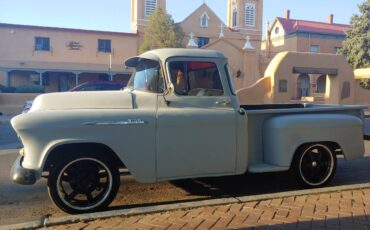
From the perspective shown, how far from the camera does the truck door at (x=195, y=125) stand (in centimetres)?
532

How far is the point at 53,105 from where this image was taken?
523 cm

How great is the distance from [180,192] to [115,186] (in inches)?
51.7

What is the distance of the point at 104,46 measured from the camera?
1572 inches

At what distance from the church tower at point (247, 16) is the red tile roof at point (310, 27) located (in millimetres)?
6948

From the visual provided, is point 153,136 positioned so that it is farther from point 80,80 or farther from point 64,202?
point 80,80

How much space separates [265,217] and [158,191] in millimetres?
2041

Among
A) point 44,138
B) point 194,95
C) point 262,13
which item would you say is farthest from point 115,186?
point 262,13

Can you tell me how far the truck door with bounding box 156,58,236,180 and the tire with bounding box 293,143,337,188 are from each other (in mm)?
1170

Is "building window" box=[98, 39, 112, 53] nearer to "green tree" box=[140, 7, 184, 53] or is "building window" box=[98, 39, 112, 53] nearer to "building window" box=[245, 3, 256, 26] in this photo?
"green tree" box=[140, 7, 184, 53]

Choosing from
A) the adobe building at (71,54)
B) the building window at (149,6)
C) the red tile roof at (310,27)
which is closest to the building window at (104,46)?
the adobe building at (71,54)

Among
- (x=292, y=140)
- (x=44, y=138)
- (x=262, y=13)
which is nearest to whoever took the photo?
(x=44, y=138)

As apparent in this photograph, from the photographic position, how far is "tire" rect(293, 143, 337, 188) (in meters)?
6.20

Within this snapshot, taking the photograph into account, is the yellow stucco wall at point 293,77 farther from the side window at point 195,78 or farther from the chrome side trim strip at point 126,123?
the chrome side trim strip at point 126,123

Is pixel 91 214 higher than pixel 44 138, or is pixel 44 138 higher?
pixel 44 138
